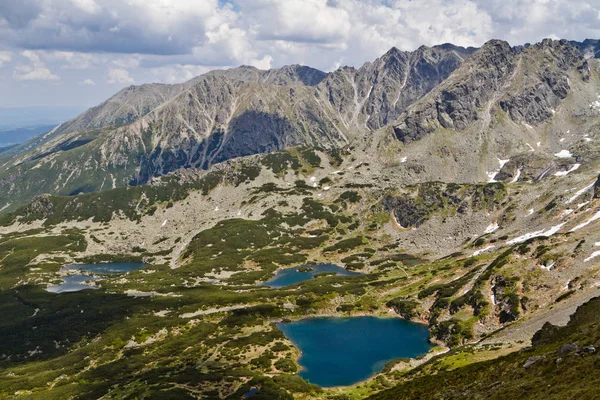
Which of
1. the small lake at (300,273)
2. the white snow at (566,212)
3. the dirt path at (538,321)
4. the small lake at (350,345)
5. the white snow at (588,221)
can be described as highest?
the white snow at (566,212)

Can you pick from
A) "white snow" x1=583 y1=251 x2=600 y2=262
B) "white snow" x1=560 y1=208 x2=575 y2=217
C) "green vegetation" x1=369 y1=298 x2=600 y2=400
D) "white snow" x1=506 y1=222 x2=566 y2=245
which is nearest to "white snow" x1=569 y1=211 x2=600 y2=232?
"white snow" x1=506 y1=222 x2=566 y2=245

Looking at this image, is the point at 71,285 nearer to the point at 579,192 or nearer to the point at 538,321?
the point at 538,321

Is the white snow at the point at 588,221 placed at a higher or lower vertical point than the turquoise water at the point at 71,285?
higher

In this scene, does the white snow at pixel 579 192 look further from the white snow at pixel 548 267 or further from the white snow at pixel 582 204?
the white snow at pixel 548 267

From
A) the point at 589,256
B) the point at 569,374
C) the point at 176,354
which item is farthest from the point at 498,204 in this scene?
the point at 569,374

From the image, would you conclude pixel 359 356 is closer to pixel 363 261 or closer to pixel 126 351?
pixel 126 351

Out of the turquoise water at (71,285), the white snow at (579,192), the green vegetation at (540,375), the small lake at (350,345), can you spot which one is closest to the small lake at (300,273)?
the small lake at (350,345)

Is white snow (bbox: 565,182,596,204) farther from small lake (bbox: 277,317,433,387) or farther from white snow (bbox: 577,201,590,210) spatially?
small lake (bbox: 277,317,433,387)
